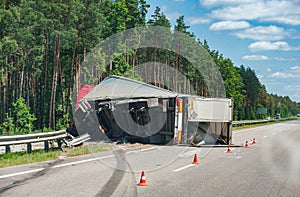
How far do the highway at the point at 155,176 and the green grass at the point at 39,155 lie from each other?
0.56 metres

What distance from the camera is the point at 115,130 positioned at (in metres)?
18.0

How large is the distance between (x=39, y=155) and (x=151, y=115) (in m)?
5.74

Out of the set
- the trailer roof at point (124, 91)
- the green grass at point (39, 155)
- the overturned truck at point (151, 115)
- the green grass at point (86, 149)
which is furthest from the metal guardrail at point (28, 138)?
the trailer roof at point (124, 91)

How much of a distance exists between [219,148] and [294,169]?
6315mm

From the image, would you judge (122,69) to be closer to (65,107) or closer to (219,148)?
(65,107)

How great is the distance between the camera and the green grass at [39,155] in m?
11.5

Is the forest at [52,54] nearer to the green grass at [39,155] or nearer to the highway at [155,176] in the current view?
the green grass at [39,155]

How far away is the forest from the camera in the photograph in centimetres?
3512

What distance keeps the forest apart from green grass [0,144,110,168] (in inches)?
614

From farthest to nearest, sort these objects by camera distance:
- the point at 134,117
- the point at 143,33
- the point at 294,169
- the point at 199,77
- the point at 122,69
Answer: the point at 199,77
the point at 143,33
the point at 122,69
the point at 134,117
the point at 294,169

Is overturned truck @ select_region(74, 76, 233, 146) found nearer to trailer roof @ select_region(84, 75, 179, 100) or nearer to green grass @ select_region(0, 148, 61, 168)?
trailer roof @ select_region(84, 75, 179, 100)

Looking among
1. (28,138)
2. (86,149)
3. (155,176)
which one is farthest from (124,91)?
(155,176)

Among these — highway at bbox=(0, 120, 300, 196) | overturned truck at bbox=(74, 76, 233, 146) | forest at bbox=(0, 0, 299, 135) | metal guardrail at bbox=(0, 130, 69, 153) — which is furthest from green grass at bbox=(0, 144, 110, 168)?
forest at bbox=(0, 0, 299, 135)

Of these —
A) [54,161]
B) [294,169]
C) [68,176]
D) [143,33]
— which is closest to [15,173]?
[68,176]
